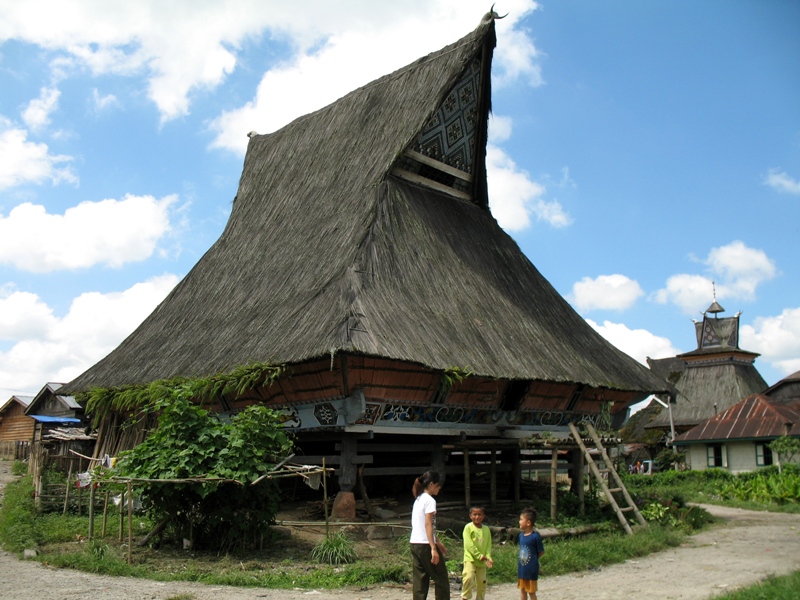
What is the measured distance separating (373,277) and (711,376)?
35.9 metres

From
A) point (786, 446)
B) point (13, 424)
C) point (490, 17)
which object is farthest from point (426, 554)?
point (13, 424)

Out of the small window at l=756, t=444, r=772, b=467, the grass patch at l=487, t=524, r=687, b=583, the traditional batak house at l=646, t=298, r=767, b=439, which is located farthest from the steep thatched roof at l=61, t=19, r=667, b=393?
the traditional batak house at l=646, t=298, r=767, b=439

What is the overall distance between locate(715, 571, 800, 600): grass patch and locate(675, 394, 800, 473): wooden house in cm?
2121

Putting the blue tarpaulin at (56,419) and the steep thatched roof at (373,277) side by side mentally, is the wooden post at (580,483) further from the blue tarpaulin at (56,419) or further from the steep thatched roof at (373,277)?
the blue tarpaulin at (56,419)

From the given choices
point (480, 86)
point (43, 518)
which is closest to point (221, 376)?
point (43, 518)

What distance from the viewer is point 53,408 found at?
2769 cm

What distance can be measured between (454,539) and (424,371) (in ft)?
7.61

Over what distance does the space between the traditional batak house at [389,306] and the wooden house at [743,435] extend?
47.8ft

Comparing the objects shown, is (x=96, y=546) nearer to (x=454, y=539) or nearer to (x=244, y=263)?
(x=454, y=539)

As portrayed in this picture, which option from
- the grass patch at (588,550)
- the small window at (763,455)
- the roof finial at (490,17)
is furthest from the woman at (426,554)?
the small window at (763,455)

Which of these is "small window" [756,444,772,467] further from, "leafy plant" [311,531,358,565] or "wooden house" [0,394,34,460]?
"wooden house" [0,394,34,460]

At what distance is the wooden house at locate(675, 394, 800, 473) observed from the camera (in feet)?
90.3

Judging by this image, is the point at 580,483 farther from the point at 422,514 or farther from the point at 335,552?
the point at 422,514

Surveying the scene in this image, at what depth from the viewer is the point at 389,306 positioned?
1144cm
